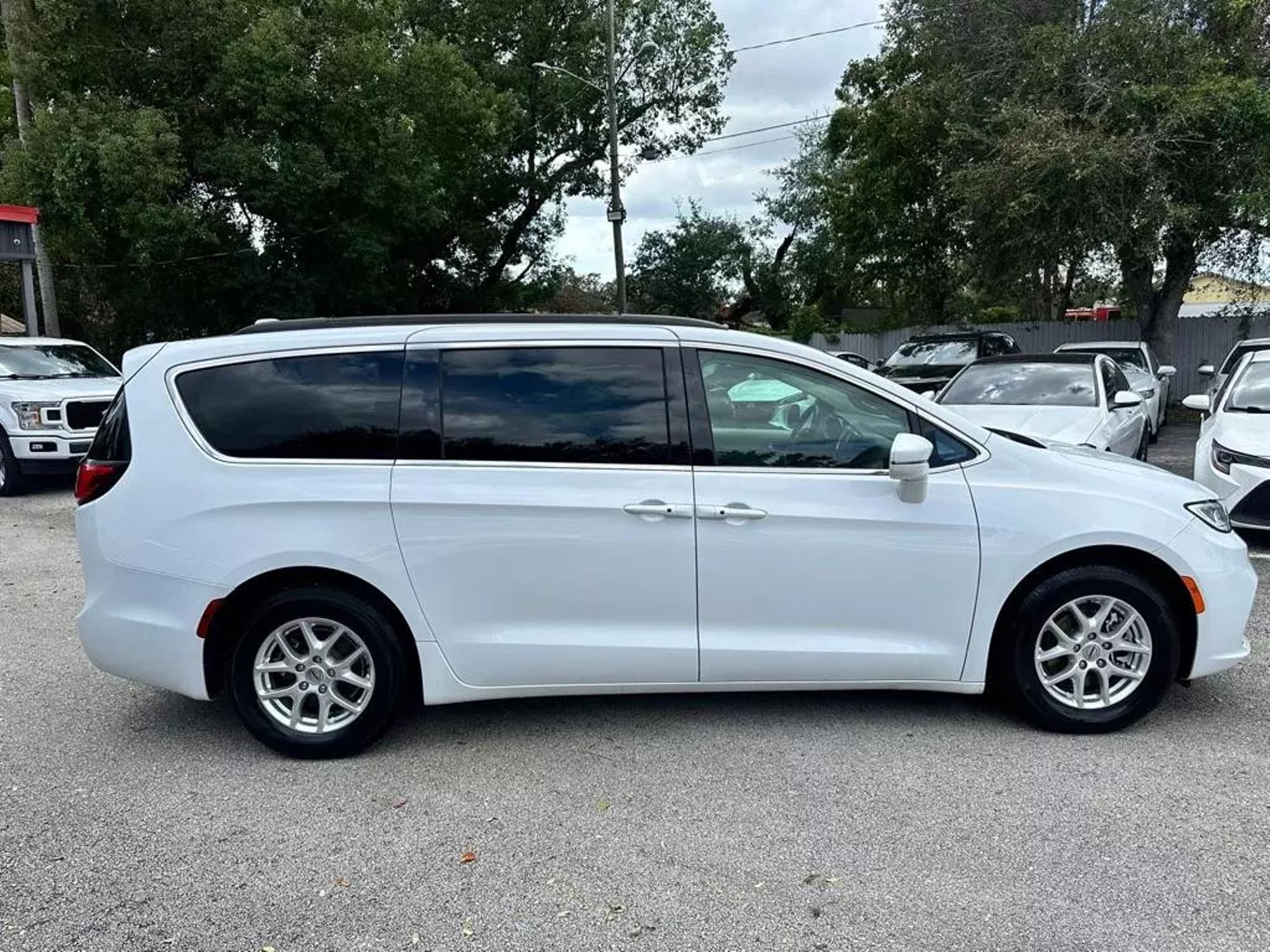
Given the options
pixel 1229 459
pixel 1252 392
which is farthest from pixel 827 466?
pixel 1252 392

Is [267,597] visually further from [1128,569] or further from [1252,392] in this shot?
[1252,392]

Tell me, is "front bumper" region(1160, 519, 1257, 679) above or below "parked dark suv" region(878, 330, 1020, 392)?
below

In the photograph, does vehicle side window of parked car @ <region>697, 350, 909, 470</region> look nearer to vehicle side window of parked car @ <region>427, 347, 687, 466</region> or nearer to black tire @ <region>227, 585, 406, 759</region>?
vehicle side window of parked car @ <region>427, 347, 687, 466</region>

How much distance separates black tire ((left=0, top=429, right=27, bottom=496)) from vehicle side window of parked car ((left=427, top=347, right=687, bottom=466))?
357 inches

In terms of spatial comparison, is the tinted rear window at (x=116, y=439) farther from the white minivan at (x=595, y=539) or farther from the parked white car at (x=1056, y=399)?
the parked white car at (x=1056, y=399)

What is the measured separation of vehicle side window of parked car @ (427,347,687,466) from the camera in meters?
3.80

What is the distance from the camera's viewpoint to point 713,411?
3.86 metres

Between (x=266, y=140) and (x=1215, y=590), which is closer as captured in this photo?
(x=1215, y=590)

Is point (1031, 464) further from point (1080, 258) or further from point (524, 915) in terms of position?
point (1080, 258)

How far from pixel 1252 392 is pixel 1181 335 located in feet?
45.3

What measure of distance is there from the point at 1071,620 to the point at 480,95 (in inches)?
800

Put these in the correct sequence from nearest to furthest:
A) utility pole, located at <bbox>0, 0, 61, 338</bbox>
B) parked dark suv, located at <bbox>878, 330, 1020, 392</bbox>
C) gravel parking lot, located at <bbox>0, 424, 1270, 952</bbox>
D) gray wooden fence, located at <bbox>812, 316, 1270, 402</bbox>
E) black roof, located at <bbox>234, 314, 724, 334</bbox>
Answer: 1. gravel parking lot, located at <bbox>0, 424, 1270, 952</bbox>
2. black roof, located at <bbox>234, 314, 724, 334</bbox>
3. parked dark suv, located at <bbox>878, 330, 1020, 392</bbox>
4. utility pole, located at <bbox>0, 0, 61, 338</bbox>
5. gray wooden fence, located at <bbox>812, 316, 1270, 402</bbox>

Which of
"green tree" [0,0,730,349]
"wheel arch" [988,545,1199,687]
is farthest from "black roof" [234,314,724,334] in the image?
"green tree" [0,0,730,349]

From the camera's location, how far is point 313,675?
3.81 m
